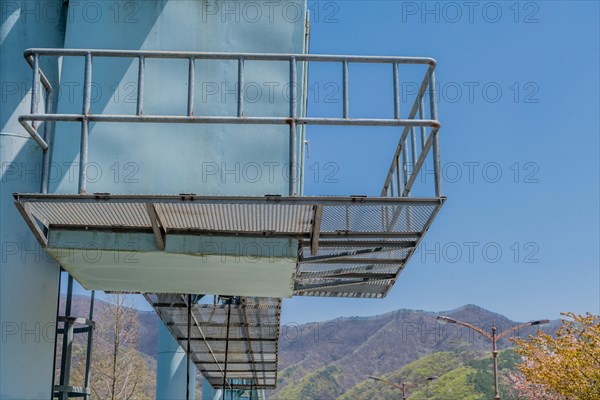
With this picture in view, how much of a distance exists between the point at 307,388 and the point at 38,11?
5827 inches

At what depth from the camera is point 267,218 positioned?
802cm

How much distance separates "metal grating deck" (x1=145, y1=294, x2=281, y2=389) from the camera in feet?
46.8

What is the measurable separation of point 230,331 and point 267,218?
9043 mm

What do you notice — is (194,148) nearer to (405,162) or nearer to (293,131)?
(293,131)

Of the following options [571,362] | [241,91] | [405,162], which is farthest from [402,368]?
[241,91]

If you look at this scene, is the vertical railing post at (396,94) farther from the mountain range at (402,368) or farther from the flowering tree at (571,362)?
the mountain range at (402,368)

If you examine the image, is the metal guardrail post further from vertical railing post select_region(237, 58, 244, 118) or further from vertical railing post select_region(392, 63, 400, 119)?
vertical railing post select_region(392, 63, 400, 119)

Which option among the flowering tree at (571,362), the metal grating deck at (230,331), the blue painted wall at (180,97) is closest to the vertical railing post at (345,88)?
the blue painted wall at (180,97)

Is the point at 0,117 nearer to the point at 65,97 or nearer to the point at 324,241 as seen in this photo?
the point at 65,97

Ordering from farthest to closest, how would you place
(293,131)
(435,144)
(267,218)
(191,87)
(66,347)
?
(66,347) → (267,218) → (191,87) → (435,144) → (293,131)

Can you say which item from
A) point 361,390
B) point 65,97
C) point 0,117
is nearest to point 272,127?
point 65,97

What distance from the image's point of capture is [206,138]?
8406mm

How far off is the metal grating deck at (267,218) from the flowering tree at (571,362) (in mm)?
20729

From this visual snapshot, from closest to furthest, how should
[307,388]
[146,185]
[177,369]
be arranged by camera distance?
[146,185], [177,369], [307,388]
